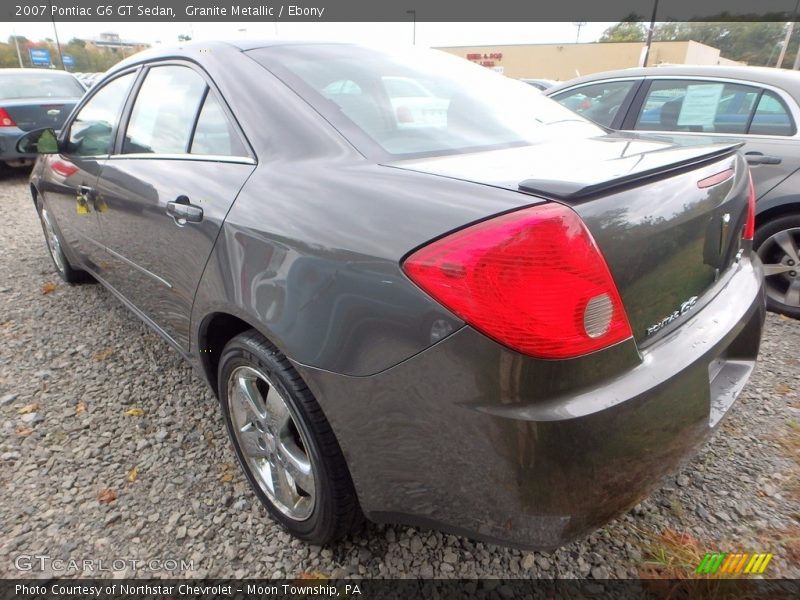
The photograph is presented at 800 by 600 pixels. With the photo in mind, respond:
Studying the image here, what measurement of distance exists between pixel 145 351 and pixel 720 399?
288 cm

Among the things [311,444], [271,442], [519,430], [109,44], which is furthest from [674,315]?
[109,44]

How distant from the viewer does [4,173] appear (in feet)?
28.0

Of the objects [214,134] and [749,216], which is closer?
[749,216]

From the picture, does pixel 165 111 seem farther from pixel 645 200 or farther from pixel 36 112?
pixel 36 112

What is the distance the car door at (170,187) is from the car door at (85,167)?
0.16m

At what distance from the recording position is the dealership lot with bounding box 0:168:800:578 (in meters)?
1.68

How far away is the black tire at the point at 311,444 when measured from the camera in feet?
4.84

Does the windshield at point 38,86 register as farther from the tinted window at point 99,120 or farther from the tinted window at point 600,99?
the tinted window at point 600,99

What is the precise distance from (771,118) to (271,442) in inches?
141

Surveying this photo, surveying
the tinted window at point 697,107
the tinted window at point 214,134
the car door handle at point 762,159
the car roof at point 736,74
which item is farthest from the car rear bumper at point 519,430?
the car roof at point 736,74

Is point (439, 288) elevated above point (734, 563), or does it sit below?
above

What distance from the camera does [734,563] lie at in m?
1.61

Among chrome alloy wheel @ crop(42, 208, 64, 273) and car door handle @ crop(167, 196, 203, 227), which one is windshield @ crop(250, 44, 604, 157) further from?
chrome alloy wheel @ crop(42, 208, 64, 273)

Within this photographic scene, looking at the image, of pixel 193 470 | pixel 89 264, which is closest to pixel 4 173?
pixel 89 264
